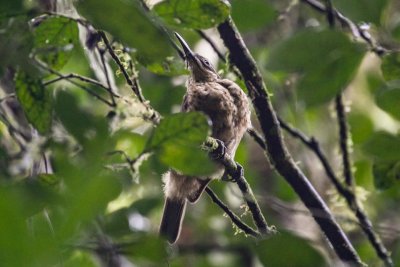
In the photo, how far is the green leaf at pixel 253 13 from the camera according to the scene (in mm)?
1523

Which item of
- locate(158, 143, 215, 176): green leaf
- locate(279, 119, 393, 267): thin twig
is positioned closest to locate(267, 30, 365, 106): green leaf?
locate(158, 143, 215, 176): green leaf

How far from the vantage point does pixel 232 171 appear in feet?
6.87

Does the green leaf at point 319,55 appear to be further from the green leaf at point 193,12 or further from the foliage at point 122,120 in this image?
the green leaf at point 193,12

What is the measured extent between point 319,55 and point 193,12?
224 mm

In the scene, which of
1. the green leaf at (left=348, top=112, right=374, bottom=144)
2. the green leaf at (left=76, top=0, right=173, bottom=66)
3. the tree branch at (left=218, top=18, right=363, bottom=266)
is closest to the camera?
the green leaf at (left=76, top=0, right=173, bottom=66)

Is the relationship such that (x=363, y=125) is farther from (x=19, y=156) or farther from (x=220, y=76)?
(x=19, y=156)

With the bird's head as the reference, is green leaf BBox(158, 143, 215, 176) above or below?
above

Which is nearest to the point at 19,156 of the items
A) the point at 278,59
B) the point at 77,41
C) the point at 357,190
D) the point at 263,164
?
the point at 77,41

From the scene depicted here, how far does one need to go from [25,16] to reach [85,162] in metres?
0.37

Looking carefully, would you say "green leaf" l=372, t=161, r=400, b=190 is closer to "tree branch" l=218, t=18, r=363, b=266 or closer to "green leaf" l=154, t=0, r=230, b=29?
"tree branch" l=218, t=18, r=363, b=266

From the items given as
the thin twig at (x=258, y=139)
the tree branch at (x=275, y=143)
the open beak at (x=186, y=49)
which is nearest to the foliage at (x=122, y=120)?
the open beak at (x=186, y=49)

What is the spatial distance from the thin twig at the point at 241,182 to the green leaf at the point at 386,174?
0.32m

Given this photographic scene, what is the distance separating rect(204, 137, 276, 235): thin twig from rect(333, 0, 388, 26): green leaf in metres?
0.76

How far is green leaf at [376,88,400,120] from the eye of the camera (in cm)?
133
